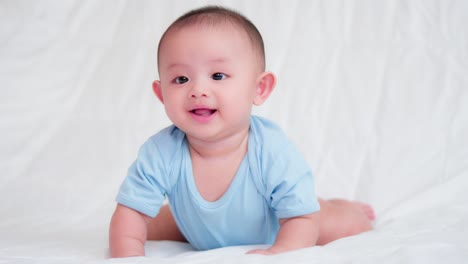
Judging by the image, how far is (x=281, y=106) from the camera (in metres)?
2.17

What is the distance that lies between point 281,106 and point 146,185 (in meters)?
0.91

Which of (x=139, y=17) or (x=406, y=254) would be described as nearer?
(x=406, y=254)

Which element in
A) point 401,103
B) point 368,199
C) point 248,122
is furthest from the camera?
point 401,103

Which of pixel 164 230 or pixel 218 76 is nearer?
pixel 218 76

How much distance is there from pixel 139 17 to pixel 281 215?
1.33 metres

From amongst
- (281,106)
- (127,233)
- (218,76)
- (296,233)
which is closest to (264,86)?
(218,76)

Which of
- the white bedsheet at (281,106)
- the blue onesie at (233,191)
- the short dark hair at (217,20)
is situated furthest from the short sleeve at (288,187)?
the short dark hair at (217,20)

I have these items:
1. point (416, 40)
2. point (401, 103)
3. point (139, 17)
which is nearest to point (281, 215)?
point (401, 103)

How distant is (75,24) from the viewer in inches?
96.0

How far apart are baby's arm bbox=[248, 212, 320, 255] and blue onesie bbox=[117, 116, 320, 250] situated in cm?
2

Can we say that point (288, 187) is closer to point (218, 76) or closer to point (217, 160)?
point (217, 160)

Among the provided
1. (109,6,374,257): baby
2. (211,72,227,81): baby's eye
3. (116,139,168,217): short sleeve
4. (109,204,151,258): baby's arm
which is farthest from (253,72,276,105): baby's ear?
(109,204,151,258): baby's arm

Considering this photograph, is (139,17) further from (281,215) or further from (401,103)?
(281,215)

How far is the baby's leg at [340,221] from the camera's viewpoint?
1512 mm
